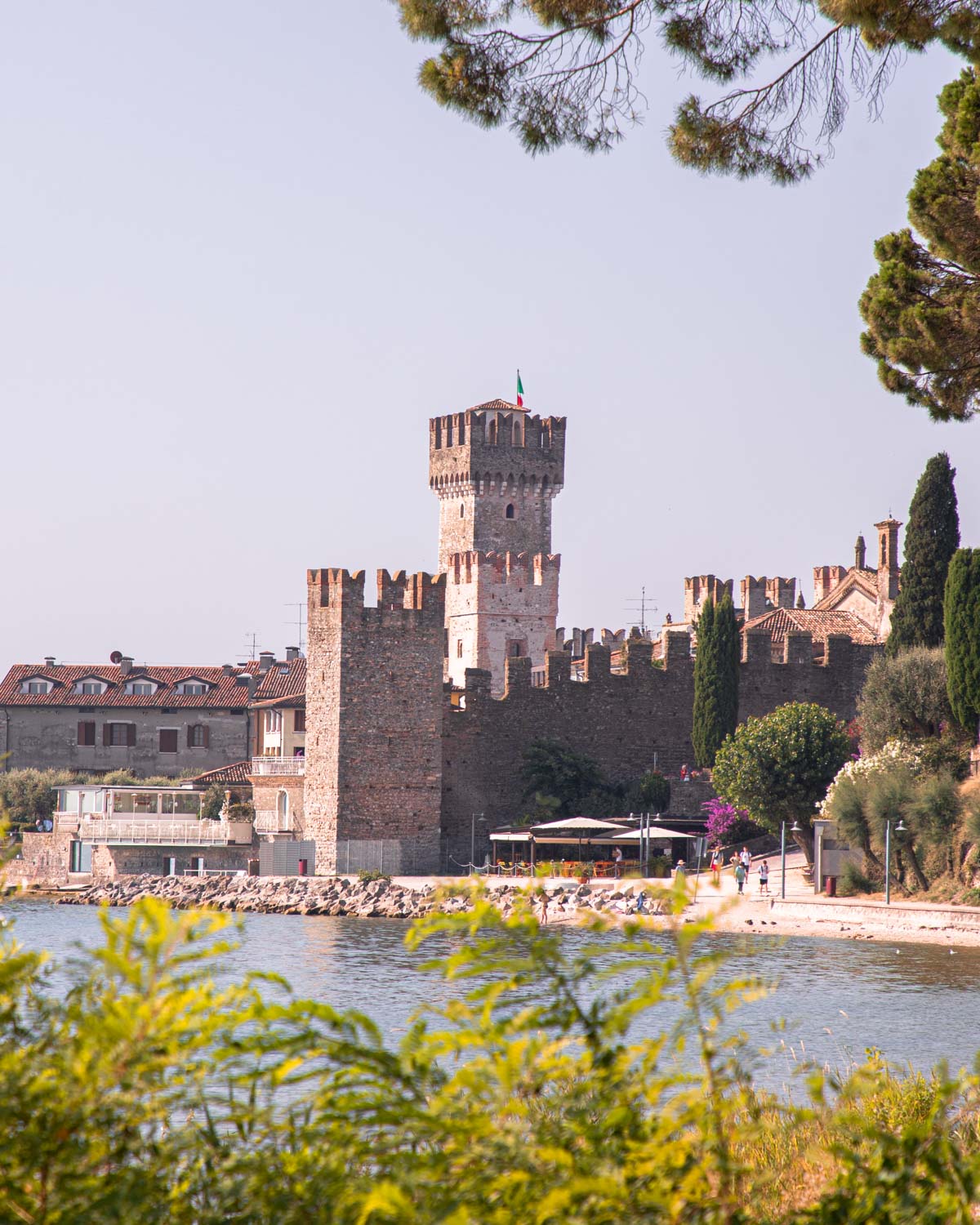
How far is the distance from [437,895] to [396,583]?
33419mm

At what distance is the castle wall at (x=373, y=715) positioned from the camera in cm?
3638

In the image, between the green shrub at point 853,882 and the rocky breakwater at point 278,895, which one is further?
the rocky breakwater at point 278,895

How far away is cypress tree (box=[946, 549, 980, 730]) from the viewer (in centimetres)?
2917

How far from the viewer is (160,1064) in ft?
10.6

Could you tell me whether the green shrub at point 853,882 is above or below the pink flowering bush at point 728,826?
below

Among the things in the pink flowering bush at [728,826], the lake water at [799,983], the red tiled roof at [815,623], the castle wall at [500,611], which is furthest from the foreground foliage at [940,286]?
the castle wall at [500,611]

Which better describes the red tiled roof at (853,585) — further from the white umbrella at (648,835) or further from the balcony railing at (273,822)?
the balcony railing at (273,822)

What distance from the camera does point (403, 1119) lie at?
3.32 meters

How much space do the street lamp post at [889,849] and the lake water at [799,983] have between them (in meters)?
1.70

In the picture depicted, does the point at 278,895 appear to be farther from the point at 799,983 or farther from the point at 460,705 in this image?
the point at 799,983

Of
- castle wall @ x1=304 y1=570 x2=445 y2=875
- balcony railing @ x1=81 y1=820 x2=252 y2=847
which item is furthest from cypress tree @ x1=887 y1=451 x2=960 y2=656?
balcony railing @ x1=81 y1=820 x2=252 y2=847

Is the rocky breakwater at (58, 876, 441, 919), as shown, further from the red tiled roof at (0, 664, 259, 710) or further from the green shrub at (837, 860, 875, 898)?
the red tiled roof at (0, 664, 259, 710)

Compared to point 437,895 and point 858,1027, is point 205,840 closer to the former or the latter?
point 858,1027

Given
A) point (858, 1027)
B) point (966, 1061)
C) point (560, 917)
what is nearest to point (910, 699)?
point (560, 917)
